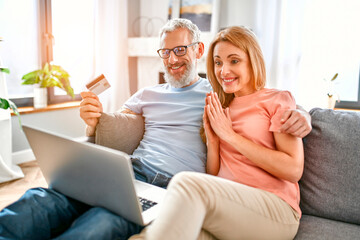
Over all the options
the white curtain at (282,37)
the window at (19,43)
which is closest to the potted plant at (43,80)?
the window at (19,43)

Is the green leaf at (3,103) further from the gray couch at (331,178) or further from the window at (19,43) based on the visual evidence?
the gray couch at (331,178)

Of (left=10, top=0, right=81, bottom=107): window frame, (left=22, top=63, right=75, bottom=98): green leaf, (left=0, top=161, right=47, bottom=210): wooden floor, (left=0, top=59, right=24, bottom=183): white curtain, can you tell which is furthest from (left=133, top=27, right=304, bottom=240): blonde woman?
(left=10, top=0, right=81, bottom=107): window frame

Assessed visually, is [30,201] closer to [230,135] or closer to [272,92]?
[230,135]

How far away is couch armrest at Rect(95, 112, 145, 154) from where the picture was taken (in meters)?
1.49

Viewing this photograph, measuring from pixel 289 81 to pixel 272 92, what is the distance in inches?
76.7

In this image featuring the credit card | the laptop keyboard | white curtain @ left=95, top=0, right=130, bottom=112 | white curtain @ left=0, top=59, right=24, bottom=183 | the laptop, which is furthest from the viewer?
white curtain @ left=95, top=0, right=130, bottom=112

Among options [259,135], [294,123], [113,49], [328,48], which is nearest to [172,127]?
[259,135]

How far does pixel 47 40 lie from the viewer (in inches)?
124

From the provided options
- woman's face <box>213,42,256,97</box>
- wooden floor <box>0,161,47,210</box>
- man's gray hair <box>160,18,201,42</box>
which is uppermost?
man's gray hair <box>160,18,201,42</box>

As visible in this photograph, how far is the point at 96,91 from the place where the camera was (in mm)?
1369

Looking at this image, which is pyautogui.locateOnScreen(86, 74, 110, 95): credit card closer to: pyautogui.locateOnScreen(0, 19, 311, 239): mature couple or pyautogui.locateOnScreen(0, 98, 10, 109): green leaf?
pyautogui.locateOnScreen(0, 19, 311, 239): mature couple

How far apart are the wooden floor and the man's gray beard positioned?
139cm

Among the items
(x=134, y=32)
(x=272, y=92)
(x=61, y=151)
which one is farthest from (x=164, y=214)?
(x=134, y=32)

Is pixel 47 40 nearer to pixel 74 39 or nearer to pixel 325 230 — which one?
pixel 74 39
